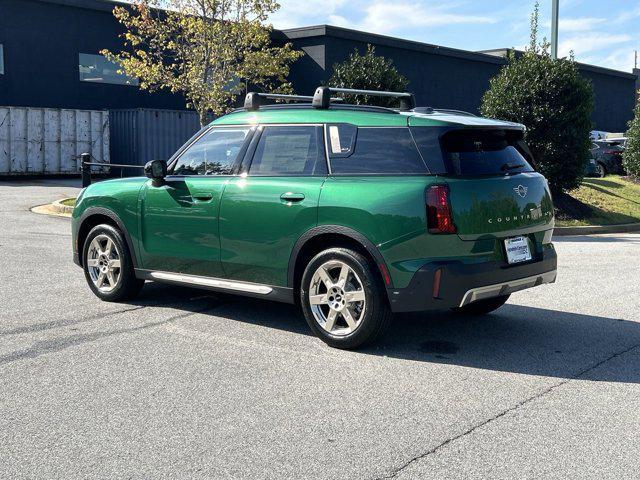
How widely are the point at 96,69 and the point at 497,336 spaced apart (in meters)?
26.9

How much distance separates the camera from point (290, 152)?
6520mm

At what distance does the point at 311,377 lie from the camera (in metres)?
5.29

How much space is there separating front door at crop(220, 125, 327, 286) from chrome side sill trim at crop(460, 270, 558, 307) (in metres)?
1.33

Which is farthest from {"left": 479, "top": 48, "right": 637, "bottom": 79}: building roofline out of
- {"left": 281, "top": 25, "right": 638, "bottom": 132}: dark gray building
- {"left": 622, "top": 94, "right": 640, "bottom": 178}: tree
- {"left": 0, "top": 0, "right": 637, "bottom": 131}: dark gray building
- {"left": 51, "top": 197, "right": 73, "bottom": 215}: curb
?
{"left": 51, "top": 197, "right": 73, "bottom": 215}: curb

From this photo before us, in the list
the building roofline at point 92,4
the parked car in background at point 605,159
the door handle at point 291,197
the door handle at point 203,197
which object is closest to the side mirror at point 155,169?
the door handle at point 203,197

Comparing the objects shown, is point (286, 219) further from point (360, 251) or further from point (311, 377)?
point (311, 377)

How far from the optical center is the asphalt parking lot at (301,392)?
3.88 m

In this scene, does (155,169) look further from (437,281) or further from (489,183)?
(489,183)

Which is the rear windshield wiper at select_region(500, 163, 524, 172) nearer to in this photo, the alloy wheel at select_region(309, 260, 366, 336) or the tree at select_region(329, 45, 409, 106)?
the alloy wheel at select_region(309, 260, 366, 336)

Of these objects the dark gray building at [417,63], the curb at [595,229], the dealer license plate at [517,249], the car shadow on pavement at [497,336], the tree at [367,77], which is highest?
the dark gray building at [417,63]

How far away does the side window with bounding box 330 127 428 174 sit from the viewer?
584 centimetres

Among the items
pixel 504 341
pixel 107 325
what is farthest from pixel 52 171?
pixel 504 341

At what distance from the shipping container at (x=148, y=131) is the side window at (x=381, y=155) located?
23.4 m

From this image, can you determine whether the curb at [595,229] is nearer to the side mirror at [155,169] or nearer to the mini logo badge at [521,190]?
the mini logo badge at [521,190]
